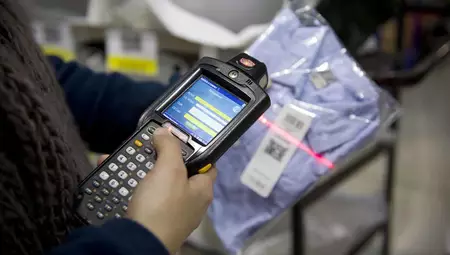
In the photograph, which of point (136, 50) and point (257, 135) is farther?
point (136, 50)

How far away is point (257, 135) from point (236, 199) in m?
0.08

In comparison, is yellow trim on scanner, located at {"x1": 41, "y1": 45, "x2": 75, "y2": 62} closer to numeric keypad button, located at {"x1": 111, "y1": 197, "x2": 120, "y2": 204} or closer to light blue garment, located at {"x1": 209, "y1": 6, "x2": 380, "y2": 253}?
light blue garment, located at {"x1": 209, "y1": 6, "x2": 380, "y2": 253}

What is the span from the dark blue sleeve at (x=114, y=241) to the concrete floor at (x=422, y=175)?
0.84 m

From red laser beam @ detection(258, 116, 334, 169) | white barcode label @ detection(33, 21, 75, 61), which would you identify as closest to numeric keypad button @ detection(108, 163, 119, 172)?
red laser beam @ detection(258, 116, 334, 169)

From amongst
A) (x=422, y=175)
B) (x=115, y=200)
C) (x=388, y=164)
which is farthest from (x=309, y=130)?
(x=422, y=175)

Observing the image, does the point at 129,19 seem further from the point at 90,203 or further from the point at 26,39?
the point at 90,203

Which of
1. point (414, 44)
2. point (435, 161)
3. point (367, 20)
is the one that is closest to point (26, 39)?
point (367, 20)

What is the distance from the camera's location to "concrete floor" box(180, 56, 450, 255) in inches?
49.2

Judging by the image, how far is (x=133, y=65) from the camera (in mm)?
891

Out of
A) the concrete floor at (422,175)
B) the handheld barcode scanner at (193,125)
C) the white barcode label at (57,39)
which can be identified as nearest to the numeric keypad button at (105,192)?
the handheld barcode scanner at (193,125)

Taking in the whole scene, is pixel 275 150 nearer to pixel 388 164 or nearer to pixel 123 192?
pixel 123 192

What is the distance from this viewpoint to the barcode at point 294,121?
22.6 inches

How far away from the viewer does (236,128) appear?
0.44m

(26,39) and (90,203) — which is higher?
(26,39)
